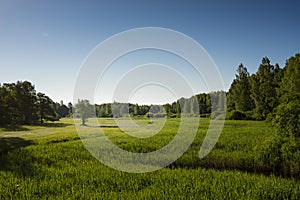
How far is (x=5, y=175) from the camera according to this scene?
967 centimetres

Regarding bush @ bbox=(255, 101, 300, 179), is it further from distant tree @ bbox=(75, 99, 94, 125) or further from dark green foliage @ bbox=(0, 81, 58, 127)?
distant tree @ bbox=(75, 99, 94, 125)

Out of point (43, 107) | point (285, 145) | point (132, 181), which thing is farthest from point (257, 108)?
point (132, 181)

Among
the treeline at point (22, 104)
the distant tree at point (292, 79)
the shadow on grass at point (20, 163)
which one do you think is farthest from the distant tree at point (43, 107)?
the distant tree at point (292, 79)

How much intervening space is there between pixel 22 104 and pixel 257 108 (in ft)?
127

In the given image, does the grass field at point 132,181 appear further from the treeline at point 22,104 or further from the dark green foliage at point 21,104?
the dark green foliage at point 21,104

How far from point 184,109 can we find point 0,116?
127ft

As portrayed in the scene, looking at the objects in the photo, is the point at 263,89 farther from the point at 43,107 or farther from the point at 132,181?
the point at 132,181

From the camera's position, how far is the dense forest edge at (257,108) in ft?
37.7

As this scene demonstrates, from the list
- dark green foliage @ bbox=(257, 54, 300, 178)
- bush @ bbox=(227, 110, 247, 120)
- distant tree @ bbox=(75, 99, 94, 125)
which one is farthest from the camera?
distant tree @ bbox=(75, 99, 94, 125)

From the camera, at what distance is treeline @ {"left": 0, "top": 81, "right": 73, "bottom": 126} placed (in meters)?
33.5

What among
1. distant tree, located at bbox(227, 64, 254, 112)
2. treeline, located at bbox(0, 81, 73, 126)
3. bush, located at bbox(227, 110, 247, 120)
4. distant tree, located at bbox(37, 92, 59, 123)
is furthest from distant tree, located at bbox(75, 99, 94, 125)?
distant tree, located at bbox(227, 64, 254, 112)

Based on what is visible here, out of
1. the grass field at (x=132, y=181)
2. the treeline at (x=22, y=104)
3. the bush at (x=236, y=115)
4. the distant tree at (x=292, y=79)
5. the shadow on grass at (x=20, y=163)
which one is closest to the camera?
the grass field at (x=132, y=181)

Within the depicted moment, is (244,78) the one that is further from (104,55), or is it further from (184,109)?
(104,55)

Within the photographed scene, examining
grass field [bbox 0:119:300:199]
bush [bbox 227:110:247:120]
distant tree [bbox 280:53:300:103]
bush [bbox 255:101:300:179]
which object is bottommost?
grass field [bbox 0:119:300:199]
